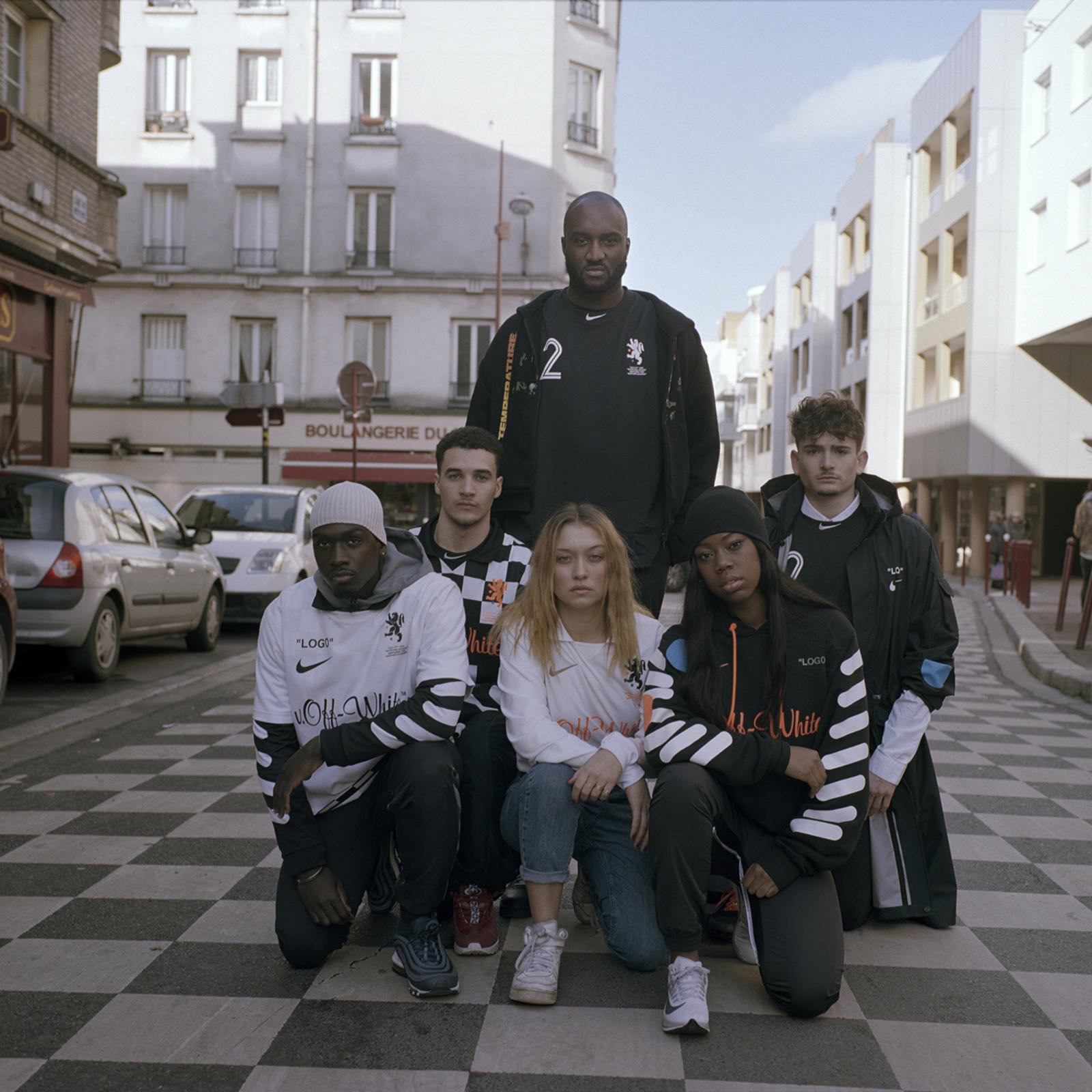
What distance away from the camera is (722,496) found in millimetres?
3395

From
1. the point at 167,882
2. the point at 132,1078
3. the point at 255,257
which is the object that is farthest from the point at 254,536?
the point at 255,257

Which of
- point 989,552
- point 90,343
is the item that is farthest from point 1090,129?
point 90,343

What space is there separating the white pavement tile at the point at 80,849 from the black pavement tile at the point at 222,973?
1.02 metres

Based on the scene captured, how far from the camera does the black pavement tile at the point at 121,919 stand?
3.60m

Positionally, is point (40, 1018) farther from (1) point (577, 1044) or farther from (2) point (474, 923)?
(1) point (577, 1044)

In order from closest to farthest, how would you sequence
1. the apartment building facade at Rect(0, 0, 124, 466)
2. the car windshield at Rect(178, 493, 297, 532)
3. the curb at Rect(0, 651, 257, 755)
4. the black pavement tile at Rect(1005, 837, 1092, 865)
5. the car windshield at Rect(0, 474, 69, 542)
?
the black pavement tile at Rect(1005, 837, 1092, 865), the curb at Rect(0, 651, 257, 755), the car windshield at Rect(0, 474, 69, 542), the apartment building facade at Rect(0, 0, 124, 466), the car windshield at Rect(178, 493, 297, 532)

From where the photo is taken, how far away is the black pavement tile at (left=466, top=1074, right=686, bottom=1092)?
2652mm

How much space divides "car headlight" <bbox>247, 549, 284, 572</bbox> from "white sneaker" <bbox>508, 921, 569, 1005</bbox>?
1020cm

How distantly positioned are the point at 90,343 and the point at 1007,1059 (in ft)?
103

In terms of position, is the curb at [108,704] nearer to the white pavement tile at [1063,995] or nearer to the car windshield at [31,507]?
the car windshield at [31,507]

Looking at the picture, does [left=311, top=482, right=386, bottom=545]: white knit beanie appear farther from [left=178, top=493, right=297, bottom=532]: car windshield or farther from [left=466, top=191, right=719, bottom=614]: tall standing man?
[left=178, top=493, right=297, bottom=532]: car windshield

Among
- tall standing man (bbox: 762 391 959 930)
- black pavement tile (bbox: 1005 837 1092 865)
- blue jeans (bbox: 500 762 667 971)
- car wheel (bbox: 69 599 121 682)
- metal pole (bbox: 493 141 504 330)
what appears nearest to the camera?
blue jeans (bbox: 500 762 667 971)

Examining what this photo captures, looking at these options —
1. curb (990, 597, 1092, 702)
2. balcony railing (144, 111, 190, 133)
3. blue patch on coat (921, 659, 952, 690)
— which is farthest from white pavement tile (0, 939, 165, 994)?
balcony railing (144, 111, 190, 133)

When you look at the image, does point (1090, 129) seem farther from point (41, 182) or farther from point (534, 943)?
point (534, 943)
